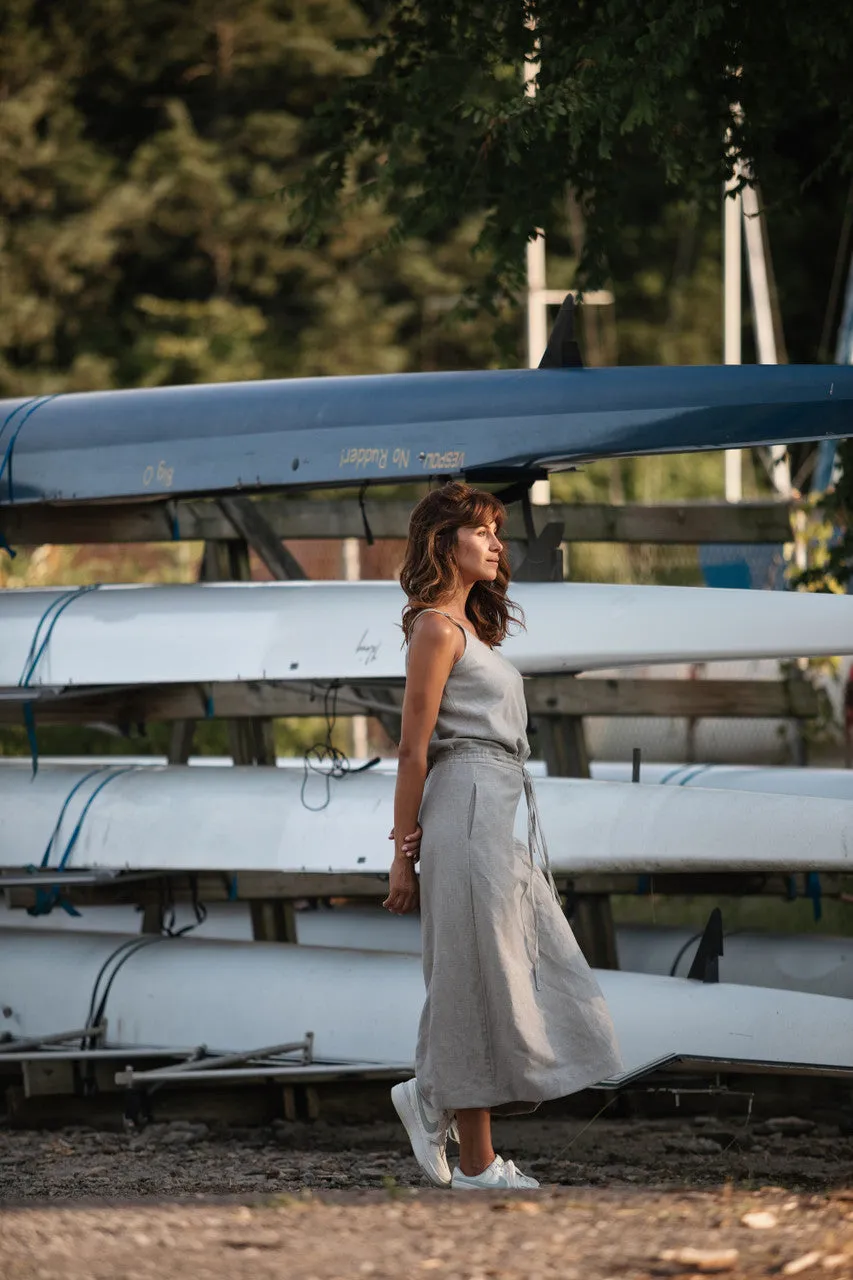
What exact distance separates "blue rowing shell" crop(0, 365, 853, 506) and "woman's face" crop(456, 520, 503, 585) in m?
1.65

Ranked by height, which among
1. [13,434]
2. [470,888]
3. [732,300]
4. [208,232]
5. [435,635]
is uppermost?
[208,232]

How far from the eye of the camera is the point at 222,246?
978 inches

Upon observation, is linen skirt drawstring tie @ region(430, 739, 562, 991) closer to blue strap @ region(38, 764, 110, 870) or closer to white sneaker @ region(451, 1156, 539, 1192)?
white sneaker @ region(451, 1156, 539, 1192)

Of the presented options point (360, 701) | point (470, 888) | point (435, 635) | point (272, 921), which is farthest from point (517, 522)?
point (470, 888)

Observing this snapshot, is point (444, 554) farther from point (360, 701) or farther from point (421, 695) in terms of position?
point (360, 701)

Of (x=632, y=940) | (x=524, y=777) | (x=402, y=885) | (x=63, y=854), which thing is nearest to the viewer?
(x=402, y=885)

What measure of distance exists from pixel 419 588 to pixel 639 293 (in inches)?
1114

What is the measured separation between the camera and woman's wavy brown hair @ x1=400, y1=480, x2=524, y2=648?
12.2 ft

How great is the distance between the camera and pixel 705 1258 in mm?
2885

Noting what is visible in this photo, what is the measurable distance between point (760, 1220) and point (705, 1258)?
269mm

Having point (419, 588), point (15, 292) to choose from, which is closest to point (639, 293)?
point (15, 292)

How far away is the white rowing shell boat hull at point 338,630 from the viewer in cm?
517

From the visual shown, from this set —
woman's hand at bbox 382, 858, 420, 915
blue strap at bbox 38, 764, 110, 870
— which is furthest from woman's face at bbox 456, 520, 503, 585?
blue strap at bbox 38, 764, 110, 870

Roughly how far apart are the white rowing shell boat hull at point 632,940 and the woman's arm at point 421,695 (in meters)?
2.02
